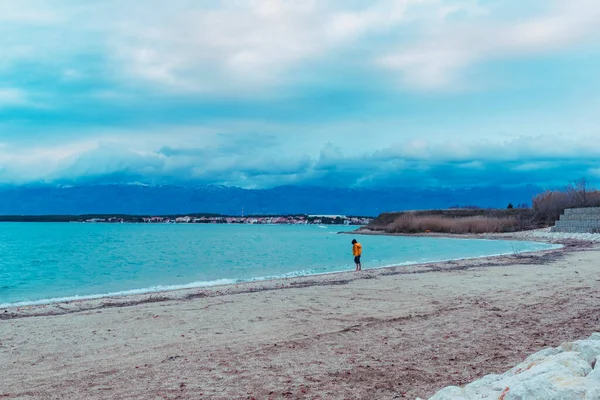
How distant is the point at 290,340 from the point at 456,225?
8143 centimetres

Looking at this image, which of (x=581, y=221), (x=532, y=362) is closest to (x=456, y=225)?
(x=581, y=221)

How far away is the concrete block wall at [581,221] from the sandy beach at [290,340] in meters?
38.4

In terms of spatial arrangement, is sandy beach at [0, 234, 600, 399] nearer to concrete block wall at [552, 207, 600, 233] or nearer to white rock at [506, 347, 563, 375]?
white rock at [506, 347, 563, 375]

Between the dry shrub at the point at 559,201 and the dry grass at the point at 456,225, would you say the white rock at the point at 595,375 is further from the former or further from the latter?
the dry grass at the point at 456,225

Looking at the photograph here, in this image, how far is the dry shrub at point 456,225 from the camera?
7812cm

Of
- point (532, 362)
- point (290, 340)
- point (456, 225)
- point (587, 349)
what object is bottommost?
point (290, 340)

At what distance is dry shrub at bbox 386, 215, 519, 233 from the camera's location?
7812cm

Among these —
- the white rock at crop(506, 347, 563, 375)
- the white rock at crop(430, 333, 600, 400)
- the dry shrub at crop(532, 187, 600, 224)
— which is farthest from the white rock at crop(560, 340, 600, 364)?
the dry shrub at crop(532, 187, 600, 224)

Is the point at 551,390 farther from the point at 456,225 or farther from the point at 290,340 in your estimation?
the point at 456,225

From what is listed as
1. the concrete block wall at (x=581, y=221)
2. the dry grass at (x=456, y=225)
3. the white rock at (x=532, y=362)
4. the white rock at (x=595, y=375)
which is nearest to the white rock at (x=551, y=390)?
the white rock at (x=595, y=375)

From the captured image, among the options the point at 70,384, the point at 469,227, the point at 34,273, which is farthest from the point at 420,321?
the point at 469,227

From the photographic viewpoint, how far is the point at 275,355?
7691 mm

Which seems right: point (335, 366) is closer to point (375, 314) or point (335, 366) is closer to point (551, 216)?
point (375, 314)

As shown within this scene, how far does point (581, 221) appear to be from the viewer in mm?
51188
